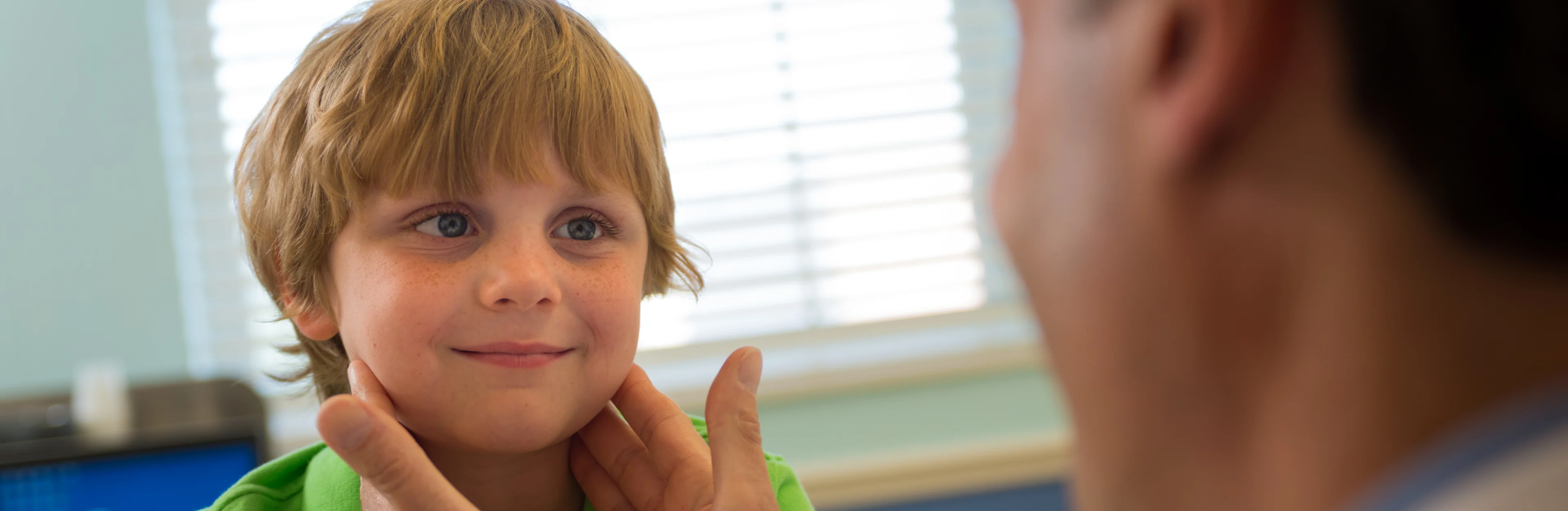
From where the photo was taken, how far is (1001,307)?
247 centimetres

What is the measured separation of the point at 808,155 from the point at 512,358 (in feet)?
4.93

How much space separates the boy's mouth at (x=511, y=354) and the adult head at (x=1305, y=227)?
0.63 meters

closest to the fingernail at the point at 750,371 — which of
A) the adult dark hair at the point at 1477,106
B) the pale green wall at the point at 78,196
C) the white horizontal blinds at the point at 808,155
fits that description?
the adult dark hair at the point at 1477,106

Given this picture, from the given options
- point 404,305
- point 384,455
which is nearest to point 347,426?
point 384,455

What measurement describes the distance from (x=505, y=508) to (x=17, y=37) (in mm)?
1696

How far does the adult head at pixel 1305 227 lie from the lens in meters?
0.27

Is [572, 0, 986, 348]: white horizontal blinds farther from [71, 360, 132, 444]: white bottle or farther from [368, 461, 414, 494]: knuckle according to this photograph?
[368, 461, 414, 494]: knuckle

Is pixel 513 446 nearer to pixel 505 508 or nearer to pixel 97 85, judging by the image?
pixel 505 508

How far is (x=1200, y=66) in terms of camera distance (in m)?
0.29

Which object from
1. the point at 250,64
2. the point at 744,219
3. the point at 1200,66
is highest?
the point at 250,64

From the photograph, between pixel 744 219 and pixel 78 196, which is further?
pixel 744 219

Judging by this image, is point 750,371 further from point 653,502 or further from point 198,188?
point 198,188

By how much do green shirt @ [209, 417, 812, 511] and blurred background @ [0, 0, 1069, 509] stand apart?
98 centimetres

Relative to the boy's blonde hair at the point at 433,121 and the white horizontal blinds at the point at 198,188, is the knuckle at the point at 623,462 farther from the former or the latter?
the white horizontal blinds at the point at 198,188
